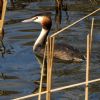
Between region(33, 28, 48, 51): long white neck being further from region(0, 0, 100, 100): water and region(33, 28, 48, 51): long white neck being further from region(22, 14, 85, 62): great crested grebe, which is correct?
region(0, 0, 100, 100): water

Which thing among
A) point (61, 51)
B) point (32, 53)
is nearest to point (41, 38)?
point (32, 53)

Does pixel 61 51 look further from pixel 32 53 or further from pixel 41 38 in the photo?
pixel 41 38

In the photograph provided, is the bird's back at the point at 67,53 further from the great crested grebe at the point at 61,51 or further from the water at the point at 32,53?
the water at the point at 32,53

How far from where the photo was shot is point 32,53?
1100 centimetres

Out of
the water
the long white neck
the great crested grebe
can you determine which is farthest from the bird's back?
the long white neck

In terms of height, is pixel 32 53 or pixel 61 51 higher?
pixel 61 51

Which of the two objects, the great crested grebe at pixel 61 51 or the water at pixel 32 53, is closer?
the water at pixel 32 53

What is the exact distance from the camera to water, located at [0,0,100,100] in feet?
27.2

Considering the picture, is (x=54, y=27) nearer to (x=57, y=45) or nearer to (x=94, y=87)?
(x=57, y=45)

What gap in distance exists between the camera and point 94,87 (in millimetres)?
8219

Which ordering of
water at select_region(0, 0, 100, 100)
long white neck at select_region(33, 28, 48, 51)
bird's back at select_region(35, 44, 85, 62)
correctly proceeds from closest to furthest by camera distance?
water at select_region(0, 0, 100, 100), bird's back at select_region(35, 44, 85, 62), long white neck at select_region(33, 28, 48, 51)

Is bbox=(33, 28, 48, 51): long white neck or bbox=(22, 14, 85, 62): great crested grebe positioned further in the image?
bbox=(33, 28, 48, 51): long white neck

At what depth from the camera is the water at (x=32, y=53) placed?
829cm

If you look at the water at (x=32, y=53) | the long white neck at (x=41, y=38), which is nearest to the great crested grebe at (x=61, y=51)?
the long white neck at (x=41, y=38)
